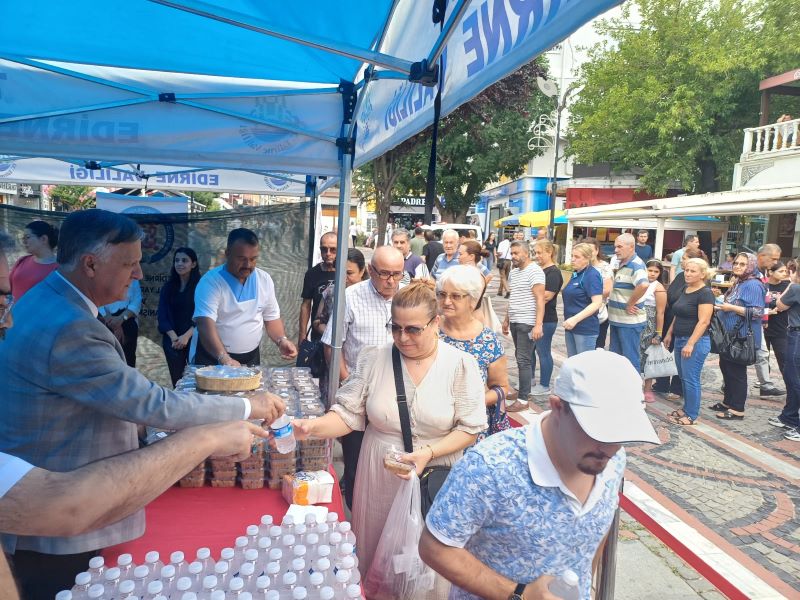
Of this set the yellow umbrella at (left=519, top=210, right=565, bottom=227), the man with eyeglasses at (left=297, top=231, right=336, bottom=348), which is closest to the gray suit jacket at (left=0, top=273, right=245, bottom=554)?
the man with eyeglasses at (left=297, top=231, right=336, bottom=348)

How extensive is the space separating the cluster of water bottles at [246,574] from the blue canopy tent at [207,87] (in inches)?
66.2

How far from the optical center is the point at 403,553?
2.60m

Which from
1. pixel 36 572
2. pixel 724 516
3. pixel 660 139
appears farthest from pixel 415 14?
pixel 660 139

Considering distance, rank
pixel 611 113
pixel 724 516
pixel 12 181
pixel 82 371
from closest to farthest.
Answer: pixel 82 371
pixel 724 516
pixel 12 181
pixel 611 113

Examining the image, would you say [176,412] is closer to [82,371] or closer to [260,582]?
[82,371]

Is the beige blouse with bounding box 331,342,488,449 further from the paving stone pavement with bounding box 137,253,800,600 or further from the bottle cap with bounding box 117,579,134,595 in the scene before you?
the paving stone pavement with bounding box 137,253,800,600

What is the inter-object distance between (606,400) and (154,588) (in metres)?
1.40

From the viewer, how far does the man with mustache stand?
4258 millimetres

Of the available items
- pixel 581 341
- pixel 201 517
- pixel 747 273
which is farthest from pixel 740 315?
pixel 201 517

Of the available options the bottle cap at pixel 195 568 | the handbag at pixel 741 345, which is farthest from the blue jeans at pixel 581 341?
the bottle cap at pixel 195 568

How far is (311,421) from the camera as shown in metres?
2.75

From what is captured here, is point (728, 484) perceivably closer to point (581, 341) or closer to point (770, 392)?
point (581, 341)

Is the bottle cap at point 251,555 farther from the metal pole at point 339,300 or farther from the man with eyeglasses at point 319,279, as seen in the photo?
the man with eyeglasses at point 319,279

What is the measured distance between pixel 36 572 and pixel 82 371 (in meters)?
Result: 0.72
